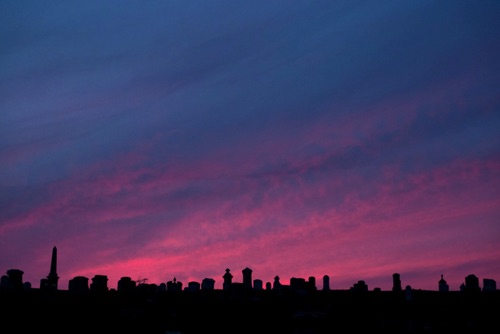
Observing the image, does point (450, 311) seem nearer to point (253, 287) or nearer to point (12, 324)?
point (253, 287)

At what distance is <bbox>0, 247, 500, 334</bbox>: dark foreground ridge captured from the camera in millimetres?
33938

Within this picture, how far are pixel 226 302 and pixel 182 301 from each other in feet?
7.74

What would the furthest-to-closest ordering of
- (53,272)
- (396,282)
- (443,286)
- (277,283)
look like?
(443,286)
(53,272)
(396,282)
(277,283)

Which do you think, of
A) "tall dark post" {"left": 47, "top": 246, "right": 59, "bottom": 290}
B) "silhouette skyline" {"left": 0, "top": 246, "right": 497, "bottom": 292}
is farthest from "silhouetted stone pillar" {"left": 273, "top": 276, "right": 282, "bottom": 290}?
"tall dark post" {"left": 47, "top": 246, "right": 59, "bottom": 290}

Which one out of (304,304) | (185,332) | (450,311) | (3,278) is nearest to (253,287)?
(304,304)

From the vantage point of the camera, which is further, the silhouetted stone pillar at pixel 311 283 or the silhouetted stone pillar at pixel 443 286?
the silhouetted stone pillar at pixel 443 286

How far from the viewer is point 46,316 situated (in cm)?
3328

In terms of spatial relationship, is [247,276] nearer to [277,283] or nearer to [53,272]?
[277,283]

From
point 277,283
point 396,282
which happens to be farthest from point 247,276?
point 396,282

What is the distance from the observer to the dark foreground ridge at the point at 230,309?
33.9m

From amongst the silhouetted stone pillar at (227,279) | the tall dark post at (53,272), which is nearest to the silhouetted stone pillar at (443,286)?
the silhouetted stone pillar at (227,279)

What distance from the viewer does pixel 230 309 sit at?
124 feet

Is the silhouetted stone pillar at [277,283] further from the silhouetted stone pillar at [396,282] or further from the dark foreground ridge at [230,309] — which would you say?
the silhouetted stone pillar at [396,282]

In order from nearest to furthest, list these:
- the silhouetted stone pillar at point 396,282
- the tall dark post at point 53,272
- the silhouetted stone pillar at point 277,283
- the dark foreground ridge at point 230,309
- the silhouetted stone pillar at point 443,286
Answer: the dark foreground ridge at point 230,309 → the tall dark post at point 53,272 → the silhouetted stone pillar at point 277,283 → the silhouetted stone pillar at point 396,282 → the silhouetted stone pillar at point 443,286
